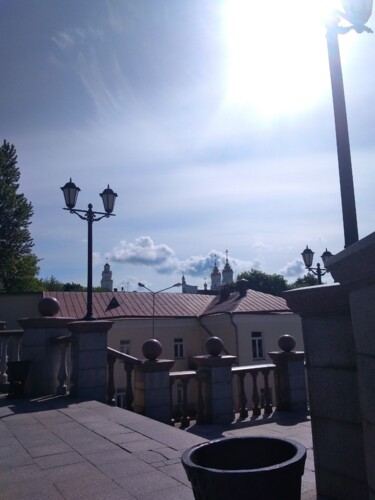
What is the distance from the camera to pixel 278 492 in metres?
2.01

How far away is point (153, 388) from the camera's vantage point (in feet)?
23.1

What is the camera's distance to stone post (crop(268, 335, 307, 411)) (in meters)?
7.78

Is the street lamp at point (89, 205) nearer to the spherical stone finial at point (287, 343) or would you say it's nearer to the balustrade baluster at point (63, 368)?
the balustrade baluster at point (63, 368)

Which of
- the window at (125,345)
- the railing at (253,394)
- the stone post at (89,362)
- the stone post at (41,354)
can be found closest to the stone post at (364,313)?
the railing at (253,394)

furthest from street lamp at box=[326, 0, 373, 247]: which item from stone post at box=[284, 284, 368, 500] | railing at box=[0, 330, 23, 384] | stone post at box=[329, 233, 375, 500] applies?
railing at box=[0, 330, 23, 384]

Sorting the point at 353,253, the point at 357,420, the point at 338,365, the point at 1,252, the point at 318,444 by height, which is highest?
the point at 1,252

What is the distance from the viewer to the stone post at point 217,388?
23.0ft

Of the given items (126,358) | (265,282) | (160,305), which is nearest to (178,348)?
(160,305)

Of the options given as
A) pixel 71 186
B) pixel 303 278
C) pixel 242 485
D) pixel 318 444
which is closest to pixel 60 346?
pixel 71 186

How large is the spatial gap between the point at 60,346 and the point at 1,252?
87.2ft

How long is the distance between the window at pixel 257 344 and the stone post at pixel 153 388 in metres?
21.3

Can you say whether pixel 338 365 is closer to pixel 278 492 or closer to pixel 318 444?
pixel 318 444

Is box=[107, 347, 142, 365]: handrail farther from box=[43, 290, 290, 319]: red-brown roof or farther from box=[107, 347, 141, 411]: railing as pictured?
box=[43, 290, 290, 319]: red-brown roof

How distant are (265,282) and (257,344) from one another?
33298 millimetres
